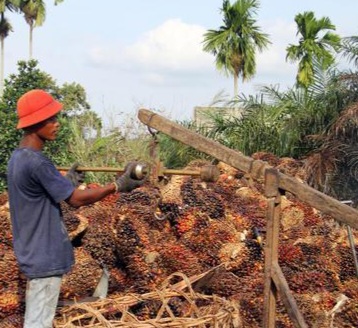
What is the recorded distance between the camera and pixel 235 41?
25.7 metres

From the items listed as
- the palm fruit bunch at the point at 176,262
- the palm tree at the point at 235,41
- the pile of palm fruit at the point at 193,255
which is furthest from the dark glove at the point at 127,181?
the palm tree at the point at 235,41

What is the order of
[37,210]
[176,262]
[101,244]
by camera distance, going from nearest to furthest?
1. [37,210]
2. [176,262]
3. [101,244]

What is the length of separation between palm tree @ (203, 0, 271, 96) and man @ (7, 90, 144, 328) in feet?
70.6

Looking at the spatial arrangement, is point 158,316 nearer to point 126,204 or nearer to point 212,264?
point 212,264

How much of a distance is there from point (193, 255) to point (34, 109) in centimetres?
205

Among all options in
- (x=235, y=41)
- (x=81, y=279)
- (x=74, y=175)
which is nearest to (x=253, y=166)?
(x=74, y=175)

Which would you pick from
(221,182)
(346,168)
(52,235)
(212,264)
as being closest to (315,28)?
(346,168)

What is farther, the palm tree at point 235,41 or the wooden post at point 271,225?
the palm tree at point 235,41

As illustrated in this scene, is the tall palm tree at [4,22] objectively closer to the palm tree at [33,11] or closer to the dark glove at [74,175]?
the palm tree at [33,11]

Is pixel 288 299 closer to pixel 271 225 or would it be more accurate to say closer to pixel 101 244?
pixel 271 225

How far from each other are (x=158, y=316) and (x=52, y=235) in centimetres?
78

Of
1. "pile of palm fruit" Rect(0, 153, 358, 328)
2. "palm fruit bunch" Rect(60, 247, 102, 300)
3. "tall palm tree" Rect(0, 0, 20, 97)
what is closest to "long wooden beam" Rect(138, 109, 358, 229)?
"pile of palm fruit" Rect(0, 153, 358, 328)

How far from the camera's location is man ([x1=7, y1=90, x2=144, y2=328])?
11.4ft

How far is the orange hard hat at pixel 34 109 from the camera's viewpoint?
3.51 m
